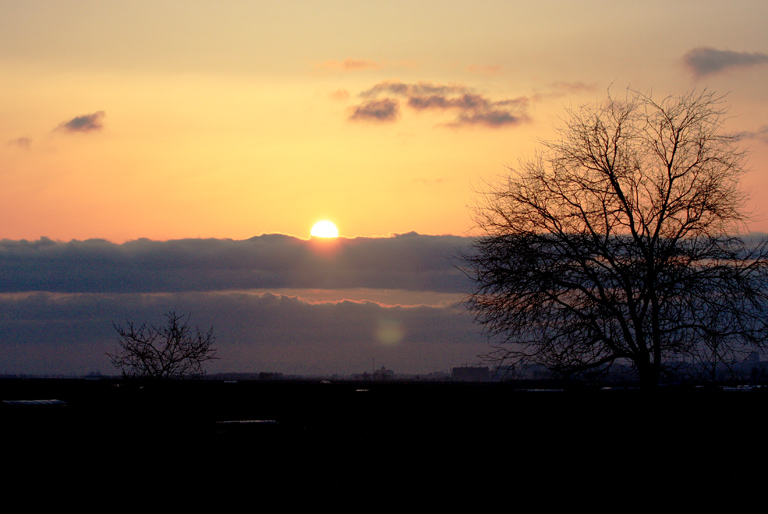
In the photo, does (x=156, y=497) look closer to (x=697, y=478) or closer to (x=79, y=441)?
(x=79, y=441)

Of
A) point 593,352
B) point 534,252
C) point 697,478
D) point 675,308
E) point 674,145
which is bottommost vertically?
point 697,478

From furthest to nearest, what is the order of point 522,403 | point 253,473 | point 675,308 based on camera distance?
point 675,308, point 522,403, point 253,473

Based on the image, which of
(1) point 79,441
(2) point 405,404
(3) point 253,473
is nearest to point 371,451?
(3) point 253,473

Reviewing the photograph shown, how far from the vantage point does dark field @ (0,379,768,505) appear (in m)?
10.6

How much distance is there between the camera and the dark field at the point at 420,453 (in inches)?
419

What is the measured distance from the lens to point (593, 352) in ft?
64.4

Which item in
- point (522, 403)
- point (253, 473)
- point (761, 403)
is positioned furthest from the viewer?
point (522, 403)

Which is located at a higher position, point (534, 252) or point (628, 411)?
point (534, 252)

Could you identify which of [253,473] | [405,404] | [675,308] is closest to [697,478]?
[253,473]

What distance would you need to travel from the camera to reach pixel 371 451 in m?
13.0

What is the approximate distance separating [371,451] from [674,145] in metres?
13.4

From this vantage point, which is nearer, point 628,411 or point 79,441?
point 79,441

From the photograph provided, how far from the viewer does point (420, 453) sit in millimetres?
12953

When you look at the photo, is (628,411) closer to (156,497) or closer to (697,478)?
(697,478)
